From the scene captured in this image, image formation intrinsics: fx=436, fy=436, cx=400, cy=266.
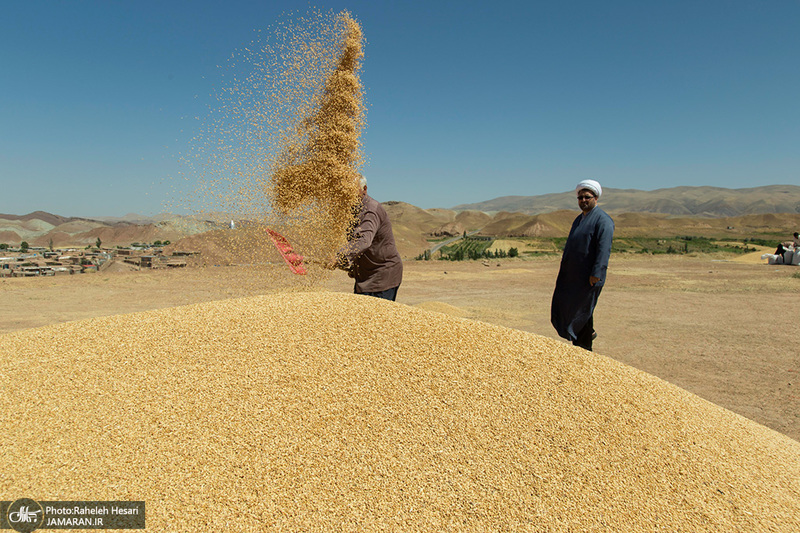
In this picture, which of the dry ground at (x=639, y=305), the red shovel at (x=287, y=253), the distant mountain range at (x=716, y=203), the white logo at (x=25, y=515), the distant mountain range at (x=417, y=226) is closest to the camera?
the white logo at (x=25, y=515)

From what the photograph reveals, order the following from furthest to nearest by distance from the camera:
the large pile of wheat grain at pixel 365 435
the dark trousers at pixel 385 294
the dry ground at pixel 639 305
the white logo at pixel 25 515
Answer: the dry ground at pixel 639 305 < the dark trousers at pixel 385 294 < the large pile of wheat grain at pixel 365 435 < the white logo at pixel 25 515

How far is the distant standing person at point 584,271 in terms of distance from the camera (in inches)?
127

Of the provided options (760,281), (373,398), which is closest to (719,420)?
(373,398)

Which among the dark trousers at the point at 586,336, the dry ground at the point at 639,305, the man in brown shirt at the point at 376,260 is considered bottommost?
the dry ground at the point at 639,305

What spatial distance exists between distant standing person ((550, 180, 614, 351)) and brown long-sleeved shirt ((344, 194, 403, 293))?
4.29 feet

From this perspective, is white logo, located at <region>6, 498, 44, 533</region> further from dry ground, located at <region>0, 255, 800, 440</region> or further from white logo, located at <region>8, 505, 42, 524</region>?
dry ground, located at <region>0, 255, 800, 440</region>

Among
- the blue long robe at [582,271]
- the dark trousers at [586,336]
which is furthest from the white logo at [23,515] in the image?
the dark trousers at [586,336]

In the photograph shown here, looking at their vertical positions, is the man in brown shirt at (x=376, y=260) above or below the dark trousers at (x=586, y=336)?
above

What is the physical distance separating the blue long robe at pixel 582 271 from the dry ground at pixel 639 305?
1494mm

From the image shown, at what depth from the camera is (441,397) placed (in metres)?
2.06

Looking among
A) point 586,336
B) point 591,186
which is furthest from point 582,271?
point 591,186

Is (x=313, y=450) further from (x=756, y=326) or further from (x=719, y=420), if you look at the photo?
(x=756, y=326)

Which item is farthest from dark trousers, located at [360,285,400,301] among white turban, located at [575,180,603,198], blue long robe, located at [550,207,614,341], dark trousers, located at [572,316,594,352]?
white turban, located at [575,180,603,198]

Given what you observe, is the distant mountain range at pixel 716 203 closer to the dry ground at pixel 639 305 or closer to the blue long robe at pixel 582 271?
the dry ground at pixel 639 305
